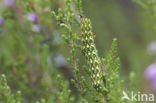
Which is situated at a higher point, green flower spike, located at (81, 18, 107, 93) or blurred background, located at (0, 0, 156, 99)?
blurred background, located at (0, 0, 156, 99)

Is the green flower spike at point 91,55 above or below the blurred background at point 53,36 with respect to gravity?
below

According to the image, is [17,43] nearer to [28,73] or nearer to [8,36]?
[28,73]

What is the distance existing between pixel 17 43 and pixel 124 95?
0.89m

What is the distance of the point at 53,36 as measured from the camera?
161 cm

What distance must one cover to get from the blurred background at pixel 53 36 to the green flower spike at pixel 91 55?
13.0 inches

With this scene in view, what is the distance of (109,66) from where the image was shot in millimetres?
798

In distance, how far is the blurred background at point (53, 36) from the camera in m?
1.46

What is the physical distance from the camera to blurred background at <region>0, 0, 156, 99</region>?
1.46m

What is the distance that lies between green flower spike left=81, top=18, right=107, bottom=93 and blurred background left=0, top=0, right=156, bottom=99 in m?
0.33

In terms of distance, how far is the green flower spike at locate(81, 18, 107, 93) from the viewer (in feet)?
Result: 2.39

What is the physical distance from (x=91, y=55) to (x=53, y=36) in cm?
89

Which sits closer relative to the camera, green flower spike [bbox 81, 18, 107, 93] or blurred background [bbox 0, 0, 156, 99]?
green flower spike [bbox 81, 18, 107, 93]

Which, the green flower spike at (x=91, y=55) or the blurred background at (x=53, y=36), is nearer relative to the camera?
the green flower spike at (x=91, y=55)

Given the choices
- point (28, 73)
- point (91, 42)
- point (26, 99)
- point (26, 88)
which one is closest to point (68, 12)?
point (91, 42)
